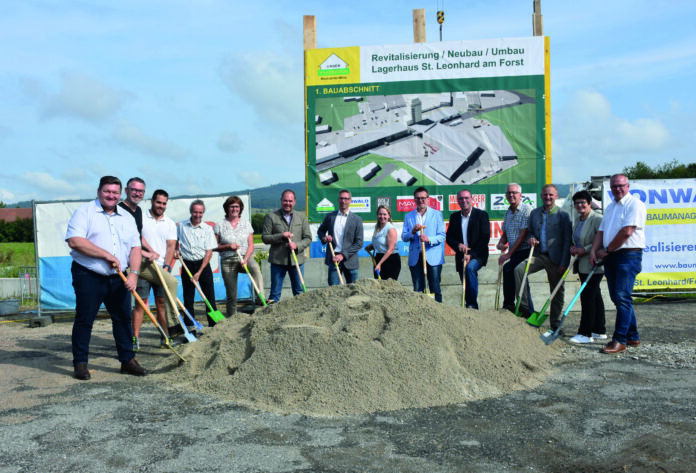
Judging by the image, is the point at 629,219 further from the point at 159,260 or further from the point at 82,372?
the point at 82,372

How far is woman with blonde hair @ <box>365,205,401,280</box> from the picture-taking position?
318 inches

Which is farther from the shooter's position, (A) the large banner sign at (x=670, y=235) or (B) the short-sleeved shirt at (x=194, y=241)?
(A) the large banner sign at (x=670, y=235)

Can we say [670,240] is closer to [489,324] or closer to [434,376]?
[489,324]

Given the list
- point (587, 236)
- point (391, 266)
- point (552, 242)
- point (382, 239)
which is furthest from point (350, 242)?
point (587, 236)

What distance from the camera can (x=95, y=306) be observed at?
18.8 feet

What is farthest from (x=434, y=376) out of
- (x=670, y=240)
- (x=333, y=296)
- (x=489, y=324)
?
(x=670, y=240)

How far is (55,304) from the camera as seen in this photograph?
9.99 meters

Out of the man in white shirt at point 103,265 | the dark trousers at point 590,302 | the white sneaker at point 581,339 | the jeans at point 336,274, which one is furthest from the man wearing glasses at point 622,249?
the man in white shirt at point 103,265

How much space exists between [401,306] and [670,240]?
6.73 metres

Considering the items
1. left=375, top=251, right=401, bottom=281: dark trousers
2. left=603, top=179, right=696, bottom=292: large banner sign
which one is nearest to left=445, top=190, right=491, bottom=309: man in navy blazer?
left=375, top=251, right=401, bottom=281: dark trousers

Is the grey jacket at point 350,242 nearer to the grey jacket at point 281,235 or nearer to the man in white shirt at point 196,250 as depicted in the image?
the grey jacket at point 281,235

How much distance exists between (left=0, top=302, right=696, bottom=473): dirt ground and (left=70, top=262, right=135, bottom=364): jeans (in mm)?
310

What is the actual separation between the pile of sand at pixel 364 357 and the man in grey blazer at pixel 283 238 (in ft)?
4.51

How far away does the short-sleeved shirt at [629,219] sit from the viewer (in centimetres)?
641
